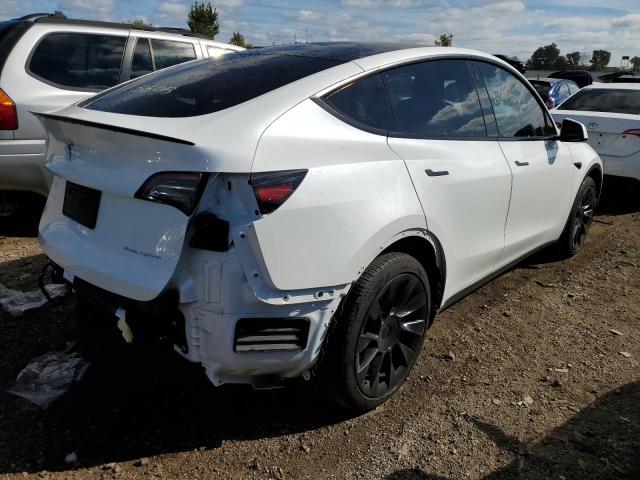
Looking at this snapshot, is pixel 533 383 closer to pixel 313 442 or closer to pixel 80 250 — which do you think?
pixel 313 442

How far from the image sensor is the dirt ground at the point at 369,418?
2.42 meters

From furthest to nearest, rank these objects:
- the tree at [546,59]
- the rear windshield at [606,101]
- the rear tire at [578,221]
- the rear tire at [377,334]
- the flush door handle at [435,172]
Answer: the tree at [546,59] → the rear windshield at [606,101] → the rear tire at [578,221] → the flush door handle at [435,172] → the rear tire at [377,334]

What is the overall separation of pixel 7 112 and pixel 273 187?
3.41 m

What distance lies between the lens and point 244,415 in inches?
108

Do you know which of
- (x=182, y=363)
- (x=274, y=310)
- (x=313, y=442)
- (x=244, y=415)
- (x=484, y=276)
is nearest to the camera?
(x=274, y=310)

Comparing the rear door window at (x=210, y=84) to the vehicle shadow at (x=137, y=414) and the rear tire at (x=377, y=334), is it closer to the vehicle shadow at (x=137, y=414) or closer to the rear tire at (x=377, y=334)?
the rear tire at (x=377, y=334)

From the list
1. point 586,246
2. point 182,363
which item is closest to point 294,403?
point 182,363

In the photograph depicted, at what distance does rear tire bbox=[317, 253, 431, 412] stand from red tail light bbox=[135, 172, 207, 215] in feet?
2.57

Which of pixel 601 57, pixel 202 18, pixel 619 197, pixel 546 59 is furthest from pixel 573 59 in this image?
pixel 619 197

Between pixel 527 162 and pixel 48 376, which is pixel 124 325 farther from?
pixel 527 162

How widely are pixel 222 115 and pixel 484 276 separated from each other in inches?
80.9

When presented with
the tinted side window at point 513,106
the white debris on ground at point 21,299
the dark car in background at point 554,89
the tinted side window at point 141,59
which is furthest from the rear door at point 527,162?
the dark car in background at point 554,89

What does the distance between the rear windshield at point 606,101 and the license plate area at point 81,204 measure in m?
6.87

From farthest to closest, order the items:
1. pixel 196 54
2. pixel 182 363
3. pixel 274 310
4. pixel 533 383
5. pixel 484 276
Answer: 1. pixel 196 54
2. pixel 484 276
3. pixel 533 383
4. pixel 182 363
5. pixel 274 310
